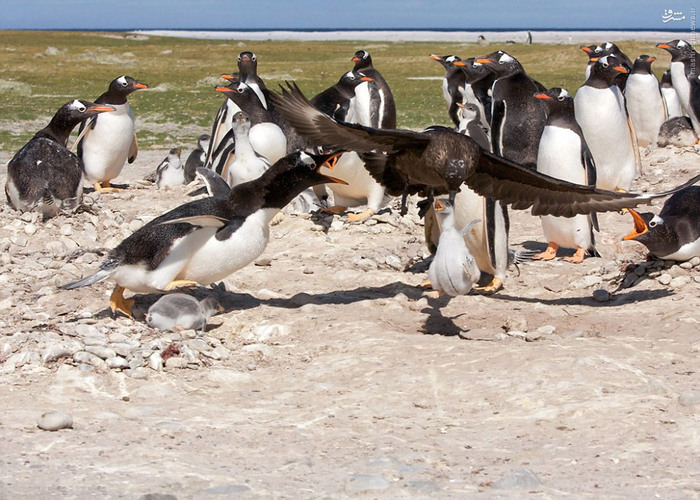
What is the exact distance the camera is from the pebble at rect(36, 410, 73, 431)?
13.6 feet

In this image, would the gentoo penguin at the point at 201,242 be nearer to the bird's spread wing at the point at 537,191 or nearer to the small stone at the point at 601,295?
the bird's spread wing at the point at 537,191

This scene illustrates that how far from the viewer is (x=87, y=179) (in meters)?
11.5

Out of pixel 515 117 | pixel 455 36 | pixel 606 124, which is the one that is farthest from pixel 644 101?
pixel 455 36

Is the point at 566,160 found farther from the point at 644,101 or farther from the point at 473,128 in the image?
the point at 644,101

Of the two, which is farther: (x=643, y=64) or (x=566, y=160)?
(x=643, y=64)

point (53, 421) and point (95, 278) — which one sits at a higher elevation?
point (95, 278)

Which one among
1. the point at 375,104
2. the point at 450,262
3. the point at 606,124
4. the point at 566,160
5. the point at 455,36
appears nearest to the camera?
the point at 450,262

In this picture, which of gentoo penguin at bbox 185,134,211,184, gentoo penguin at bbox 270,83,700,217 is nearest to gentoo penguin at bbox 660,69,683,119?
gentoo penguin at bbox 185,134,211,184

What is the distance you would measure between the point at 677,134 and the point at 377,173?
7.96 m

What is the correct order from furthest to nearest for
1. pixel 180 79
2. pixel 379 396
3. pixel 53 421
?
pixel 180 79
pixel 379 396
pixel 53 421

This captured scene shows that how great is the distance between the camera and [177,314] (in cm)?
581

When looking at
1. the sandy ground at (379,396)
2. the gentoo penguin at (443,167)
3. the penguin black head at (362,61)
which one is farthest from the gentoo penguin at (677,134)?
the gentoo penguin at (443,167)

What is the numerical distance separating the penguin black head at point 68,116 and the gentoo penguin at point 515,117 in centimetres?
395

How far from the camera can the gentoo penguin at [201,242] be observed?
5914 mm
